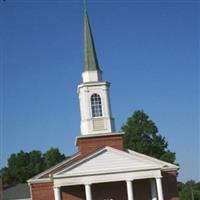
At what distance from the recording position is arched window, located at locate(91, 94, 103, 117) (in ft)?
120

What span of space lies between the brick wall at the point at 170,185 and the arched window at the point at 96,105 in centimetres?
618

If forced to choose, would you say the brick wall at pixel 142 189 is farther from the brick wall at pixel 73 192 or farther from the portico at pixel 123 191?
the brick wall at pixel 73 192

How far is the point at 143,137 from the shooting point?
74125 millimetres

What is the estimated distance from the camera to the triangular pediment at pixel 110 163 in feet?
112

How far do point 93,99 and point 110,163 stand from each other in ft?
16.3

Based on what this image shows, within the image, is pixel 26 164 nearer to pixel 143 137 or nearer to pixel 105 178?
pixel 143 137

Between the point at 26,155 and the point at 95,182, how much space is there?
5602cm

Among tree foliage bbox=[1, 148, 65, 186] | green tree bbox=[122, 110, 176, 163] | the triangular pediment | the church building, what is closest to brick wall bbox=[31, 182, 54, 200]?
the church building

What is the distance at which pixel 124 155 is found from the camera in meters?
34.6

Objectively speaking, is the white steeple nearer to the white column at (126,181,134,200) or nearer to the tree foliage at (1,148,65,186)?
the white column at (126,181,134,200)

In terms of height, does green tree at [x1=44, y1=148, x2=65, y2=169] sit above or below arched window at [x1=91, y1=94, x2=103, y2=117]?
above

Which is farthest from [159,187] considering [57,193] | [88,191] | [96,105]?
[96,105]

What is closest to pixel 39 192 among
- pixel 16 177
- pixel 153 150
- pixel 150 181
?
pixel 150 181

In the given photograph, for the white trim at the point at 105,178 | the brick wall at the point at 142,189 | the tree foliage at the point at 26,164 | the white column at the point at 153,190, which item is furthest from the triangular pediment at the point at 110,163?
the tree foliage at the point at 26,164
